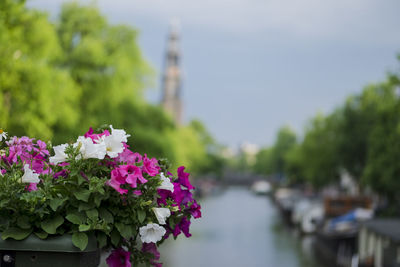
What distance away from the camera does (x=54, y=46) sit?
75.3ft

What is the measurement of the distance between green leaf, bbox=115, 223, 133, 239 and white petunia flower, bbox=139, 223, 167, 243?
5 cm

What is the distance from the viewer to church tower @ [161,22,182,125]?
15138 centimetres

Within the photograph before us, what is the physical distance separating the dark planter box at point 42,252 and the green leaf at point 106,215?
0.14m

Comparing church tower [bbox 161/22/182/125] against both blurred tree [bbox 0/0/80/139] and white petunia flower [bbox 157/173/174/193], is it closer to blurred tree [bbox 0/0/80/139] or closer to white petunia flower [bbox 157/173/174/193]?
blurred tree [bbox 0/0/80/139]

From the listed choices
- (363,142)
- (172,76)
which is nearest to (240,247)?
(363,142)

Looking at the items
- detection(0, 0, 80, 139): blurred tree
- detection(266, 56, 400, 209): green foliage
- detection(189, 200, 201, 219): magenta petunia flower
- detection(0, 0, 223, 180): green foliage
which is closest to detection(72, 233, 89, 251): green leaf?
detection(189, 200, 201, 219): magenta petunia flower

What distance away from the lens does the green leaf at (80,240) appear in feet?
9.58

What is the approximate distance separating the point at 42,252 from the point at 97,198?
33 centimetres

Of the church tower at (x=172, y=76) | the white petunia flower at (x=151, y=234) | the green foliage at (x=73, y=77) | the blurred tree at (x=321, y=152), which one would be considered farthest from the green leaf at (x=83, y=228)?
the church tower at (x=172, y=76)

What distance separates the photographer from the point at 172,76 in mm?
155625

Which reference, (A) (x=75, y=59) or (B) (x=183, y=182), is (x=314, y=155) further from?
(B) (x=183, y=182)

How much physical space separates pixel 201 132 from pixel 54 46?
3813 inches

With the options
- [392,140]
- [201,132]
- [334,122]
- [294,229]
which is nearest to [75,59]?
[392,140]

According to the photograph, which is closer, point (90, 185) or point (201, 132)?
point (90, 185)
